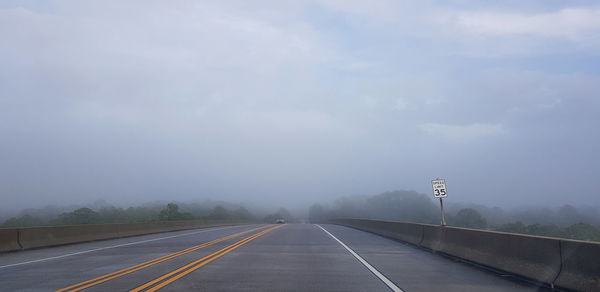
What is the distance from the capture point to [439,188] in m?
20.7

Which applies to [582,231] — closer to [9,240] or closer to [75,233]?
[75,233]

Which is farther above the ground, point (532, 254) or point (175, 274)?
point (532, 254)

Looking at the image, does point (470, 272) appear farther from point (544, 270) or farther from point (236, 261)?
point (236, 261)

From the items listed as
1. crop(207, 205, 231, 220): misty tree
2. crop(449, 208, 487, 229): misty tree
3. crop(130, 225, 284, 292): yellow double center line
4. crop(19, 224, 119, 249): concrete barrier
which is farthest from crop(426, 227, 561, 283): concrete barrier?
crop(207, 205, 231, 220): misty tree

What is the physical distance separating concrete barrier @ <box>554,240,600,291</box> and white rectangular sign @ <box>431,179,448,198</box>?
34.1ft

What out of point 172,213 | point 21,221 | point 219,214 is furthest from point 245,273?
point 219,214

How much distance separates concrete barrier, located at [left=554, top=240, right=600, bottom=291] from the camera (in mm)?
8930

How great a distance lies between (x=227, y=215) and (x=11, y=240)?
172278 mm

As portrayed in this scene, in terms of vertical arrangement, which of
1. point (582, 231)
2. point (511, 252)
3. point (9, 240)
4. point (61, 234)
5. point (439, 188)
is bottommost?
point (582, 231)

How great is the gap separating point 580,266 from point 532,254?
6.02 feet

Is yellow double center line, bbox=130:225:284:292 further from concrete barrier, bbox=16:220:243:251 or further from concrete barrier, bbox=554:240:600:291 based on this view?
concrete barrier, bbox=16:220:243:251

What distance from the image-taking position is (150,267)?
1367 cm

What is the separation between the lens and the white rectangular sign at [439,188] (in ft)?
67.1

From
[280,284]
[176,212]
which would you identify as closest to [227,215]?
[176,212]
